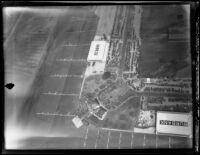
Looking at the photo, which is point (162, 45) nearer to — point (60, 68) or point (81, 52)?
point (81, 52)

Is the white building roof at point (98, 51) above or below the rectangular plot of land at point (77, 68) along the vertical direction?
above

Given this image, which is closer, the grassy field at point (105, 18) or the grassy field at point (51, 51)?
the grassy field at point (51, 51)

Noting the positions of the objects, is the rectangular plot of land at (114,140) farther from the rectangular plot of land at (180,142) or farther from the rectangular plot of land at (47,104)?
the rectangular plot of land at (47,104)

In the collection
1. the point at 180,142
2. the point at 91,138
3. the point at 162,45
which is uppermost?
the point at 162,45

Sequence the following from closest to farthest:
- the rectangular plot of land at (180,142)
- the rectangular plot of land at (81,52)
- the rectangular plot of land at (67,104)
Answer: the rectangular plot of land at (180,142) < the rectangular plot of land at (67,104) < the rectangular plot of land at (81,52)

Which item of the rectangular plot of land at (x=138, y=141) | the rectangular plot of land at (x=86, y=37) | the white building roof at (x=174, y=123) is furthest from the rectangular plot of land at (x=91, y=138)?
the rectangular plot of land at (x=86, y=37)

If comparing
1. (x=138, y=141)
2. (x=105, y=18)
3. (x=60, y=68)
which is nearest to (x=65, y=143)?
(x=138, y=141)

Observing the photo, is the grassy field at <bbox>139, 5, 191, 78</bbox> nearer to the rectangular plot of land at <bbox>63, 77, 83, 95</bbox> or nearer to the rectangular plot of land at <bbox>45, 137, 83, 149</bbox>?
the rectangular plot of land at <bbox>63, 77, 83, 95</bbox>

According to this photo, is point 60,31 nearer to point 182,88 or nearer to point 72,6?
point 72,6
